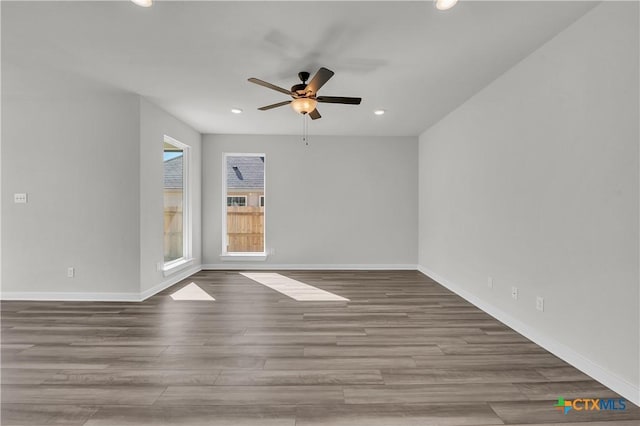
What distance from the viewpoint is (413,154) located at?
5.90m

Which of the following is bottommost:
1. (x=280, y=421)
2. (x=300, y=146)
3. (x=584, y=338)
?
(x=280, y=421)

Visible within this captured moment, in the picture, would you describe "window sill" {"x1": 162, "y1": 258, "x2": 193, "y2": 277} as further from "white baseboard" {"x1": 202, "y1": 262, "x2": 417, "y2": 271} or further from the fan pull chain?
the fan pull chain

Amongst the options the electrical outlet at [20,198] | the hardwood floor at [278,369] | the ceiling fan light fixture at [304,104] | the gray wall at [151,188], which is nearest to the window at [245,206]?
the gray wall at [151,188]

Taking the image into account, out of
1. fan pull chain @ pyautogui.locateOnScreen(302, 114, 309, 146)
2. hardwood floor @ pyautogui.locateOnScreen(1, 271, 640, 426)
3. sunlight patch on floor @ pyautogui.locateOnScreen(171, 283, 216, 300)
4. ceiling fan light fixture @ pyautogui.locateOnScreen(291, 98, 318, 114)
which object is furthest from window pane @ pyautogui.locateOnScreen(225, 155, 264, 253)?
ceiling fan light fixture @ pyautogui.locateOnScreen(291, 98, 318, 114)

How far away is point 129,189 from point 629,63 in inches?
181

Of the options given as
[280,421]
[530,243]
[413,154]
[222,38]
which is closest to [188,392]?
[280,421]

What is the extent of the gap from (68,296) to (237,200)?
2938 millimetres

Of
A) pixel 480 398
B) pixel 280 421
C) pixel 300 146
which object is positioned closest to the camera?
pixel 280 421

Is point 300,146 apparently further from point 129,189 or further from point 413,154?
point 129,189

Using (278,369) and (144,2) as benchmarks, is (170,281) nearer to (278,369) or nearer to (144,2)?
(278,369)

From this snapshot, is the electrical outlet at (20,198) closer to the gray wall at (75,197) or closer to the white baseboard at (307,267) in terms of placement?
the gray wall at (75,197)

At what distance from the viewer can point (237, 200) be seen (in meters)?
5.99

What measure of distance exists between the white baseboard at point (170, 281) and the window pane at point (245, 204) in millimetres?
775

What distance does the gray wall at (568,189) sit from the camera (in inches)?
73.1
